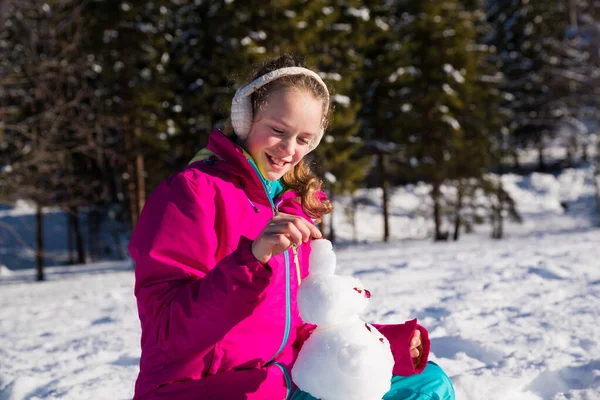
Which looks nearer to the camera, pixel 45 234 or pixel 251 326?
pixel 251 326

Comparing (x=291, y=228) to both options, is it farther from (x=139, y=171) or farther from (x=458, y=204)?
(x=458, y=204)

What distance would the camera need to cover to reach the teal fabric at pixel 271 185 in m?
2.04

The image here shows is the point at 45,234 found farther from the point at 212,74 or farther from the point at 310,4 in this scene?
the point at 310,4

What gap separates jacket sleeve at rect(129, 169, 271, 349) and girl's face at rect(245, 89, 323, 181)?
290 millimetres

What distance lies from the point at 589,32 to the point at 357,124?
9.49 metres

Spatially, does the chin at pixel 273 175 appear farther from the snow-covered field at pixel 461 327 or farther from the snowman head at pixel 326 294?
the snow-covered field at pixel 461 327

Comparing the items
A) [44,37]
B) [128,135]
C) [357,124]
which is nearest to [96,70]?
[128,135]

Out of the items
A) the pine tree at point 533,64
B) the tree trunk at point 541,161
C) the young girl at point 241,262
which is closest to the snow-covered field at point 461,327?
the young girl at point 241,262

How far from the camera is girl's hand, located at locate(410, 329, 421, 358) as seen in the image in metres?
2.29

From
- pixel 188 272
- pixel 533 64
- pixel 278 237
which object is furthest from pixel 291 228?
pixel 533 64

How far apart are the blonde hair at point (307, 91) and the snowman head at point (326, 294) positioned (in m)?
0.46

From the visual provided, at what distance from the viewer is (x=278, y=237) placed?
1563 millimetres

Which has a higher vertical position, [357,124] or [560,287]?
[357,124]

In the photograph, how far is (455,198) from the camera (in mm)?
21734
